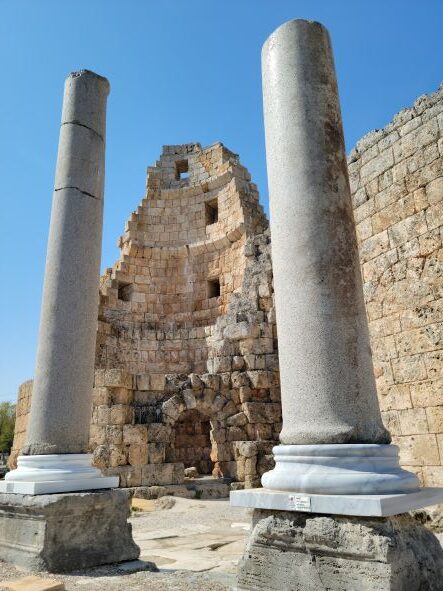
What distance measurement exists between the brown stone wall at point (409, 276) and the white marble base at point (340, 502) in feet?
9.53

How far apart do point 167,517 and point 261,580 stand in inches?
204

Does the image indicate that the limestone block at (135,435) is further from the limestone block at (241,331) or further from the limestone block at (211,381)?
the limestone block at (241,331)

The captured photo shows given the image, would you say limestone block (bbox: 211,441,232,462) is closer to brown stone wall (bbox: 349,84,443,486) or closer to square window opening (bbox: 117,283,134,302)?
brown stone wall (bbox: 349,84,443,486)

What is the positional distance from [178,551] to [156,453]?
5020mm

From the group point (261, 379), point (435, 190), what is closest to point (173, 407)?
point (261, 379)

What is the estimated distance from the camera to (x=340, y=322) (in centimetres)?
304

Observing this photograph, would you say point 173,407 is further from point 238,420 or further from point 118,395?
point 238,420

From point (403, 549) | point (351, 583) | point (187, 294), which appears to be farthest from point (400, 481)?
point (187, 294)

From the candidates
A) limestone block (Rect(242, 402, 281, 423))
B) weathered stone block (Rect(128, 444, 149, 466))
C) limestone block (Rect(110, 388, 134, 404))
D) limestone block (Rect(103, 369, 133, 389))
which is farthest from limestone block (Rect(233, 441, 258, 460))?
limestone block (Rect(103, 369, 133, 389))

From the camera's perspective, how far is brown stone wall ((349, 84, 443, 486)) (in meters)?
5.58

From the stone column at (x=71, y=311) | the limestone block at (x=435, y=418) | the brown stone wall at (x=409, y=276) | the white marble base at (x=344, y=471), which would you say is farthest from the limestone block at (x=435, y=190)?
the stone column at (x=71, y=311)

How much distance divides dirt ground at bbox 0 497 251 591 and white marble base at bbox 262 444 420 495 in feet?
1.89

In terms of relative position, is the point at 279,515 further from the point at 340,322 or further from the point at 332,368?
the point at 340,322

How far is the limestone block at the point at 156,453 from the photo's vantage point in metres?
9.88
